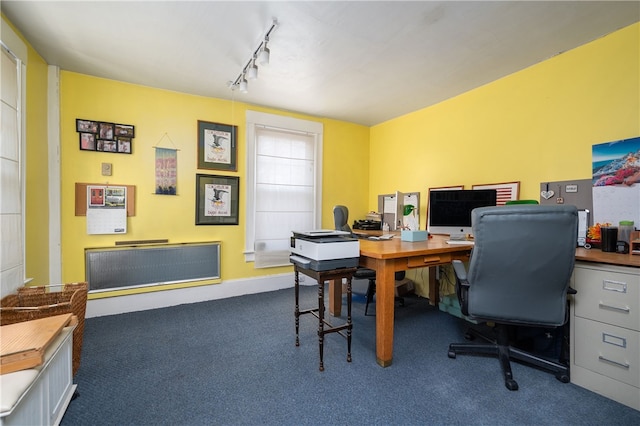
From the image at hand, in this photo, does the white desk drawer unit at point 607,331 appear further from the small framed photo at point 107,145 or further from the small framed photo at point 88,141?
the small framed photo at point 88,141

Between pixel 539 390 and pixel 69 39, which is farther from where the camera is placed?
pixel 69 39

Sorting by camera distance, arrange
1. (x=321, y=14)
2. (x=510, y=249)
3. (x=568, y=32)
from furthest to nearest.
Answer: (x=568, y=32), (x=321, y=14), (x=510, y=249)

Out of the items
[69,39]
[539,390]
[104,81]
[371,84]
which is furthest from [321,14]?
[539,390]

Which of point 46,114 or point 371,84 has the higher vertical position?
point 371,84

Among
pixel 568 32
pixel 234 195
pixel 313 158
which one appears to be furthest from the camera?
pixel 313 158

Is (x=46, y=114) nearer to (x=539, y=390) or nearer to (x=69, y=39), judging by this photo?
(x=69, y=39)

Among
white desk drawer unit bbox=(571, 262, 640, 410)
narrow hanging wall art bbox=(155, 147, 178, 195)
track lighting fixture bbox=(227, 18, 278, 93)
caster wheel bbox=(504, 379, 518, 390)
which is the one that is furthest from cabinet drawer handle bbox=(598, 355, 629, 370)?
narrow hanging wall art bbox=(155, 147, 178, 195)

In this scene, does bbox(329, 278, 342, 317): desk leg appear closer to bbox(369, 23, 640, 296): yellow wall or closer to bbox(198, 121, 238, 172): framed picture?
bbox(369, 23, 640, 296): yellow wall

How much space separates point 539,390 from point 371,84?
3134 millimetres

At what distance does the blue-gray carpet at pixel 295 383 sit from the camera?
5.08 ft

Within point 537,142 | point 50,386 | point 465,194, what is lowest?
point 50,386

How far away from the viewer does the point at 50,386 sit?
131 cm

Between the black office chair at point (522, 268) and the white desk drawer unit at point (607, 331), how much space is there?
141 mm

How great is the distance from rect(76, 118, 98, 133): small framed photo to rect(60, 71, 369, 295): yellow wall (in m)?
0.05
